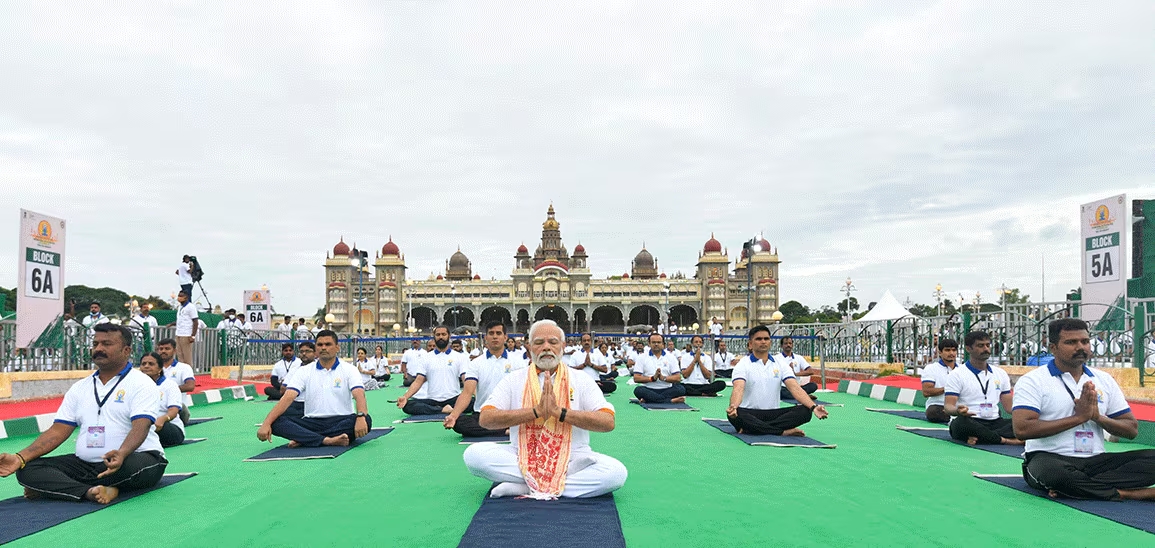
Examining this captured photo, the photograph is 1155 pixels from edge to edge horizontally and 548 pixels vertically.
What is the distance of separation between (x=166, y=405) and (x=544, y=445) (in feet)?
8.85

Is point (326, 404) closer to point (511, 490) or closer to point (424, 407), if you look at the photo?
point (424, 407)

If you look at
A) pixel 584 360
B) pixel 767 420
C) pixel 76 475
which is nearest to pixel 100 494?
pixel 76 475

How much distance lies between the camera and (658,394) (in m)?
11.6

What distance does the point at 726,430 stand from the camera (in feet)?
26.1

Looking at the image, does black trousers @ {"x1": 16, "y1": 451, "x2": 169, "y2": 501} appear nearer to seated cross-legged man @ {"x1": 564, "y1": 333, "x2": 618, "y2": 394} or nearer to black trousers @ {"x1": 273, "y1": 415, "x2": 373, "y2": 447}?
black trousers @ {"x1": 273, "y1": 415, "x2": 373, "y2": 447}

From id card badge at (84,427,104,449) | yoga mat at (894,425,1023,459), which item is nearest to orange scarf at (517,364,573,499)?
id card badge at (84,427,104,449)

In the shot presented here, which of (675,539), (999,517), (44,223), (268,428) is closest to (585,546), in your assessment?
(675,539)

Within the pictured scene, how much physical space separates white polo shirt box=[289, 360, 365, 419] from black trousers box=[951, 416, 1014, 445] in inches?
224

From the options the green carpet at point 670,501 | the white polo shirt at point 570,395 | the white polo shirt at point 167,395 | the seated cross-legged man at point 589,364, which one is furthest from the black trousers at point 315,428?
the seated cross-legged man at point 589,364

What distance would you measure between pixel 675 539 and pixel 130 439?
10.9 ft

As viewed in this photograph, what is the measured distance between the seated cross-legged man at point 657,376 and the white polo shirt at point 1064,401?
23.5 ft

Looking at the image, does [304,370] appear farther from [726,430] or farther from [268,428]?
[726,430]

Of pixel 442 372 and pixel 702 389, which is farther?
pixel 702 389

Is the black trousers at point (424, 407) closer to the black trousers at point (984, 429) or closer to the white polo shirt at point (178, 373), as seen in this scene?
the white polo shirt at point (178, 373)
